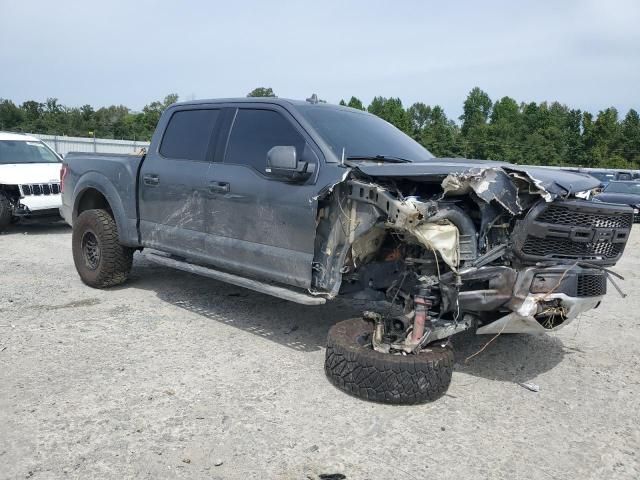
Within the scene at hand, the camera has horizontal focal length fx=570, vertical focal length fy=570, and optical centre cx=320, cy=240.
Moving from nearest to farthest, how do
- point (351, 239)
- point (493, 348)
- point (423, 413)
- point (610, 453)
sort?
point (610, 453)
point (423, 413)
point (351, 239)
point (493, 348)

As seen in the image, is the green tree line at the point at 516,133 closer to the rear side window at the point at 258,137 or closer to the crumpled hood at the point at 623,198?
the crumpled hood at the point at 623,198

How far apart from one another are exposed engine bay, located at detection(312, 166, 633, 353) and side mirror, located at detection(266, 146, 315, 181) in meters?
0.26

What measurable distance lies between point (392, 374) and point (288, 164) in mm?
1674

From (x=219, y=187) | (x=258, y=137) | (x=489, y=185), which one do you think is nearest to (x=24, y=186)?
(x=219, y=187)

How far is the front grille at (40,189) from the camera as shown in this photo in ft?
33.3

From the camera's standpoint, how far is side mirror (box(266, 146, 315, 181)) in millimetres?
4203

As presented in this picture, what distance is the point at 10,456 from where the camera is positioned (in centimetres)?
296

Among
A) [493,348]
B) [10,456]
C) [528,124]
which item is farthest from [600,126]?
[10,456]

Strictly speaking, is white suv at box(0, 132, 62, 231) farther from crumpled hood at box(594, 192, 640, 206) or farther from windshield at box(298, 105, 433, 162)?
crumpled hood at box(594, 192, 640, 206)

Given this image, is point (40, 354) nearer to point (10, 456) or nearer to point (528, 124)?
point (10, 456)

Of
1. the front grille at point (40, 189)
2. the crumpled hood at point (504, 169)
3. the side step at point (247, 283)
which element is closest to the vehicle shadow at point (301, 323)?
the side step at point (247, 283)

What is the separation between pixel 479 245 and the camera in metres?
3.75

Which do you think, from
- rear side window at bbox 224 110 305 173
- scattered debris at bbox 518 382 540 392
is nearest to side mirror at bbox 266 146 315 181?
rear side window at bbox 224 110 305 173

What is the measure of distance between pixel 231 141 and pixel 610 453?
3.66m
